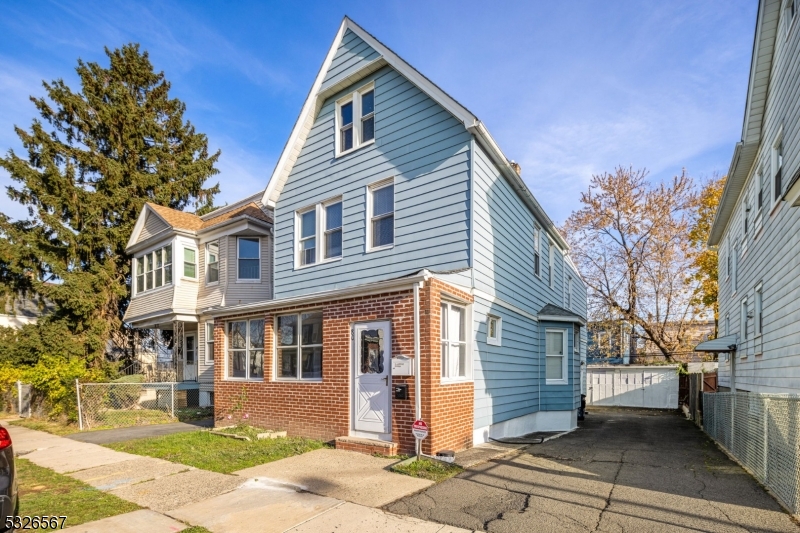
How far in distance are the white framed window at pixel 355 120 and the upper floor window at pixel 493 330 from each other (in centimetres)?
518

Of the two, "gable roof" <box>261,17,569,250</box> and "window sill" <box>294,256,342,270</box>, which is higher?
"gable roof" <box>261,17,569,250</box>

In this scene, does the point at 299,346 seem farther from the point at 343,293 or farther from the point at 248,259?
the point at 248,259

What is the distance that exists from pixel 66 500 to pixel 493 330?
8.26 meters

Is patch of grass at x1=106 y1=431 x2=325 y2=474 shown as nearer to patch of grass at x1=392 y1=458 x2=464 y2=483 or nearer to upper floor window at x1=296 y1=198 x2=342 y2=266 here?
patch of grass at x1=392 y1=458 x2=464 y2=483

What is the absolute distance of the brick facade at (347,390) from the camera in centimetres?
823

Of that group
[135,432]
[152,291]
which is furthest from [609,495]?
[152,291]

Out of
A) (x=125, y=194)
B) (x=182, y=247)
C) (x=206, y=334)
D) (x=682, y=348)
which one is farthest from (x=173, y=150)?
(x=682, y=348)

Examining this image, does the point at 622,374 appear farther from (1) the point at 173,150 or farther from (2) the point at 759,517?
(1) the point at 173,150

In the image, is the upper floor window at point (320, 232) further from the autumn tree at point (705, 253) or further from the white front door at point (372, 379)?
the autumn tree at point (705, 253)

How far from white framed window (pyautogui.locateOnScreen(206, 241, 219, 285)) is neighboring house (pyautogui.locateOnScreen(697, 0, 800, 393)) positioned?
16723 millimetres

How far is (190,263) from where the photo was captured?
1870 cm

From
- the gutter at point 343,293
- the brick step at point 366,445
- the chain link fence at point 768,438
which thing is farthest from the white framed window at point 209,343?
the chain link fence at point 768,438

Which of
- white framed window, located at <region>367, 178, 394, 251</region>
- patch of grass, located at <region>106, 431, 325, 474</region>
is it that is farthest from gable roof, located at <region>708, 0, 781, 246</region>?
patch of grass, located at <region>106, 431, 325, 474</region>

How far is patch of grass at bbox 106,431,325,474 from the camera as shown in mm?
8211
